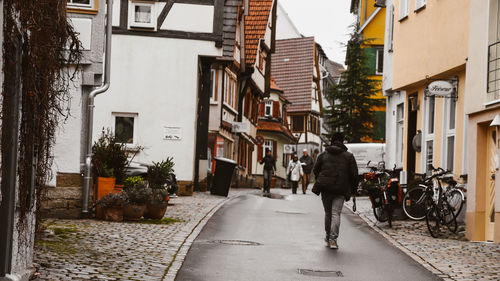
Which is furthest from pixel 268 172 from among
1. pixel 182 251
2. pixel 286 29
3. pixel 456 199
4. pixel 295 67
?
pixel 286 29

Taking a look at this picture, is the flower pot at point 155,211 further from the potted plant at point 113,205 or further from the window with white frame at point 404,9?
the window with white frame at point 404,9

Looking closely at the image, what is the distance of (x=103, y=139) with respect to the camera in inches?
683

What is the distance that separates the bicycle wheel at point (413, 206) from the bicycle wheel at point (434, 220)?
133cm

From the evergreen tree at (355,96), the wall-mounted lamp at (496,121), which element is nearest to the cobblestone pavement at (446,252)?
the wall-mounted lamp at (496,121)

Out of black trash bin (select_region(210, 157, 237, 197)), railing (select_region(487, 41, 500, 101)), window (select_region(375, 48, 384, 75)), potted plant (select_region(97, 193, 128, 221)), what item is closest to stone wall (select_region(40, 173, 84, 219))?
potted plant (select_region(97, 193, 128, 221))

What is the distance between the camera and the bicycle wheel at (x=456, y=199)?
54.3 ft

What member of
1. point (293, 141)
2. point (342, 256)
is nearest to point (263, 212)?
point (342, 256)

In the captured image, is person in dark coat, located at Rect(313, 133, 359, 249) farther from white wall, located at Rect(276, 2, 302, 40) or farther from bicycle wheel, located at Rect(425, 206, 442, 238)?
white wall, located at Rect(276, 2, 302, 40)

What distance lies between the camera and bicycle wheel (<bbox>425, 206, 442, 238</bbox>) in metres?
15.7

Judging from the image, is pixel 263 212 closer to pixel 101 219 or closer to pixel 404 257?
pixel 101 219

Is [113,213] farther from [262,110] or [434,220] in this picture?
[262,110]

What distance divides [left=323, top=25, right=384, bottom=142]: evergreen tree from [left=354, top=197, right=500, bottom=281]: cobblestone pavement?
2700 cm

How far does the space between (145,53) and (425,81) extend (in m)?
9.53

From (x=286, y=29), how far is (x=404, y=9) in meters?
55.2
